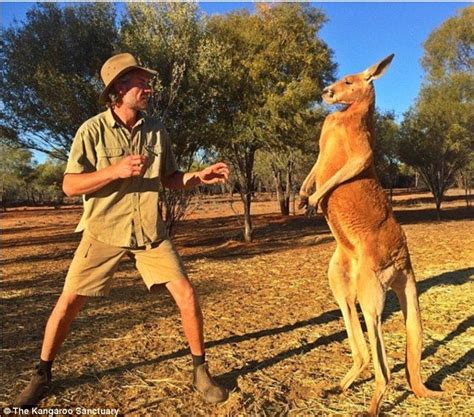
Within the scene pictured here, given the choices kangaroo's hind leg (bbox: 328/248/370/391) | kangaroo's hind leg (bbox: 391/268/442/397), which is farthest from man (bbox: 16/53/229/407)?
kangaroo's hind leg (bbox: 391/268/442/397)

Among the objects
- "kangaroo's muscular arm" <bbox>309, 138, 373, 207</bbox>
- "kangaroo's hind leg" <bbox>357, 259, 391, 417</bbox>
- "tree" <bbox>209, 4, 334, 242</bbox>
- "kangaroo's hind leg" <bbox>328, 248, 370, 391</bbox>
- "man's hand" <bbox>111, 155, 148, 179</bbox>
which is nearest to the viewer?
"man's hand" <bbox>111, 155, 148, 179</bbox>

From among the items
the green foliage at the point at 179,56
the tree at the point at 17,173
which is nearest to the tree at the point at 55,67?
the green foliage at the point at 179,56

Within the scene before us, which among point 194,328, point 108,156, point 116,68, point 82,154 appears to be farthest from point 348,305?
point 116,68

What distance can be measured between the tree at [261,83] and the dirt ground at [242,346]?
210 inches

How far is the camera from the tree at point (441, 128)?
21.4 metres

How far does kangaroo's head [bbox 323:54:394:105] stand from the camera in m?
3.29

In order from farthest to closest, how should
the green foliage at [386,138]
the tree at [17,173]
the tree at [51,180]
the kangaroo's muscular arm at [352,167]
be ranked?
the tree at [51,180] < the tree at [17,173] < the green foliage at [386,138] < the kangaroo's muscular arm at [352,167]

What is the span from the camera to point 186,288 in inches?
131

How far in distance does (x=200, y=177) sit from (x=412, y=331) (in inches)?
74.7

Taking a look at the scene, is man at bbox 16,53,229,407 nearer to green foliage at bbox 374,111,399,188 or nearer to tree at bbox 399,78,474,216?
tree at bbox 399,78,474,216

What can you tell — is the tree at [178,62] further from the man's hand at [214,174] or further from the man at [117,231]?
the man at [117,231]

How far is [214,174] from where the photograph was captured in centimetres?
357

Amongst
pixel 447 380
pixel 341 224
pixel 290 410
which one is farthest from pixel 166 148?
pixel 447 380

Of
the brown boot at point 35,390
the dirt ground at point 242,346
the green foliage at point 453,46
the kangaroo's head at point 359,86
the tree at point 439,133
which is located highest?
the green foliage at point 453,46
